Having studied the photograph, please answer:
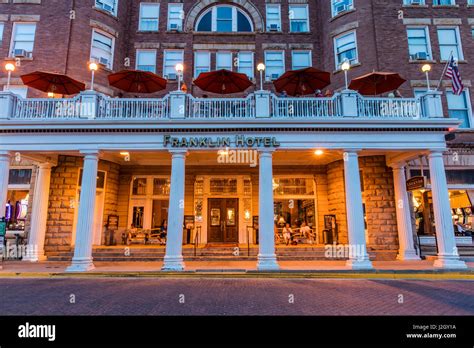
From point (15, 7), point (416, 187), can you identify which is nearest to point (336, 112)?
point (416, 187)

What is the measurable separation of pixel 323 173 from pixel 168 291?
12056 millimetres

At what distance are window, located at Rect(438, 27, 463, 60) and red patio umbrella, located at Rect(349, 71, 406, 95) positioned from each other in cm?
572

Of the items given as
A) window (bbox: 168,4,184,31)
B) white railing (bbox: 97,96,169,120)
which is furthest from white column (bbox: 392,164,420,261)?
window (bbox: 168,4,184,31)

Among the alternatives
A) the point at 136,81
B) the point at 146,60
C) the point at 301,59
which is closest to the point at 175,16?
the point at 146,60

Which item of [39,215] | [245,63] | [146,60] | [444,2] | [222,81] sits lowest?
[39,215]

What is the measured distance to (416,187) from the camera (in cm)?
1340

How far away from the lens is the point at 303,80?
14586mm

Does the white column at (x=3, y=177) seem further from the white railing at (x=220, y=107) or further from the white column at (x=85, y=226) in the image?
the white railing at (x=220, y=107)

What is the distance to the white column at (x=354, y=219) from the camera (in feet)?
36.7

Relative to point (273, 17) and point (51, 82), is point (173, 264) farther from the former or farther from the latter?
point (273, 17)

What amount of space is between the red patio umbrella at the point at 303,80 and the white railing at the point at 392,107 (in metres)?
2.55

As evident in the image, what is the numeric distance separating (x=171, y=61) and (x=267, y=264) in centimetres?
1415

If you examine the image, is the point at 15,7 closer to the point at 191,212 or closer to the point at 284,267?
the point at 191,212

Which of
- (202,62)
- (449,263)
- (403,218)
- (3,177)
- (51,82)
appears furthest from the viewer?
(202,62)
